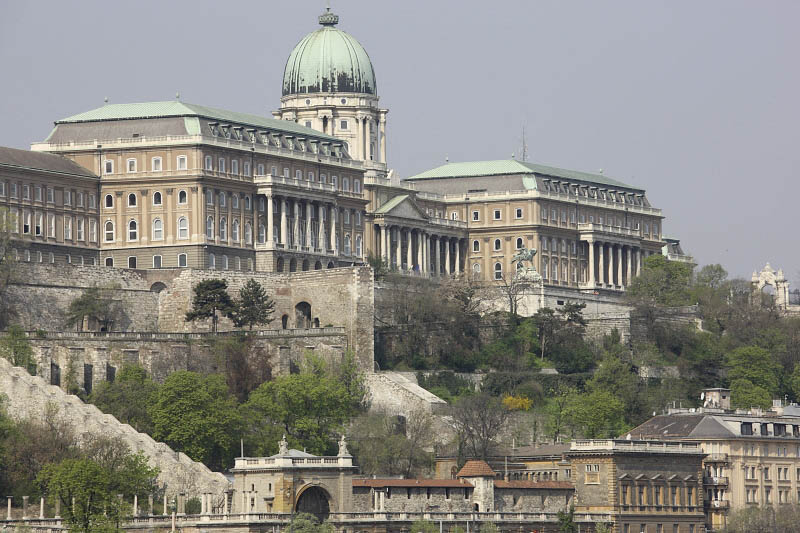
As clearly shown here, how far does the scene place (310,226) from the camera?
184 metres

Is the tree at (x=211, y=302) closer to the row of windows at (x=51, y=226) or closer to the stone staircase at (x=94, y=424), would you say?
the row of windows at (x=51, y=226)

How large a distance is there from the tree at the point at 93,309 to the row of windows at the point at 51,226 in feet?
26.7

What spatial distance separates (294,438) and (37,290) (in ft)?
75.9

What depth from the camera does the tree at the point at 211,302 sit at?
16262 centimetres

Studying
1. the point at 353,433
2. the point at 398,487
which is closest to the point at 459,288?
the point at 353,433

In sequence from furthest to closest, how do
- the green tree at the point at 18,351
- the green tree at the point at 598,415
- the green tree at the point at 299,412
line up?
the green tree at the point at 598,415, the green tree at the point at 18,351, the green tree at the point at 299,412

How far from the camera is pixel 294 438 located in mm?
145375

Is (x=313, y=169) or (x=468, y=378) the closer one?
(x=468, y=378)

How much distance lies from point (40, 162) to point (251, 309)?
791 inches

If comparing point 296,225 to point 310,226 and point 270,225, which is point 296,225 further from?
point 270,225

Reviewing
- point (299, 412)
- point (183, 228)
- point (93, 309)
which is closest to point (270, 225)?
point (183, 228)

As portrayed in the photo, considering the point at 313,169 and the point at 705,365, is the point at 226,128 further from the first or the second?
the point at 705,365

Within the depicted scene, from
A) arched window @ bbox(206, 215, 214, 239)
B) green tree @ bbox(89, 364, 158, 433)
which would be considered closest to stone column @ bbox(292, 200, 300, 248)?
arched window @ bbox(206, 215, 214, 239)

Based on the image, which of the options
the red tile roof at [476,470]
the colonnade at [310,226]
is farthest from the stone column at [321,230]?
the red tile roof at [476,470]
